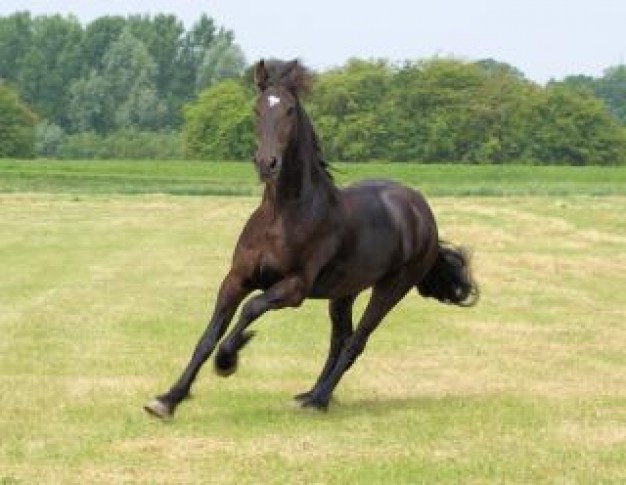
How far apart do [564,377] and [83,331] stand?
19.7 feet

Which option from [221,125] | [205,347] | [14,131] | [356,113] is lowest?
[14,131]

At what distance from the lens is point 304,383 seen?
11805 millimetres

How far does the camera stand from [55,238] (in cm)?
3281

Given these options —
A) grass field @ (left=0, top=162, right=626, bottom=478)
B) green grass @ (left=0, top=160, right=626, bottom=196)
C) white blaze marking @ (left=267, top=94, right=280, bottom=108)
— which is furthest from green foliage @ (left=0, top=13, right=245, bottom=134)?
white blaze marking @ (left=267, top=94, right=280, bottom=108)

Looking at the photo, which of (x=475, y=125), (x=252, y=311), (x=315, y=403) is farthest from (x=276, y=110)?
(x=475, y=125)

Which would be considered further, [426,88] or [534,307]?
[426,88]

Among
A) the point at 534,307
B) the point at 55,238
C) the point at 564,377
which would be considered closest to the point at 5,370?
the point at 564,377

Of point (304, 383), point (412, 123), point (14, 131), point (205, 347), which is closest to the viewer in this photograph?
point (205, 347)

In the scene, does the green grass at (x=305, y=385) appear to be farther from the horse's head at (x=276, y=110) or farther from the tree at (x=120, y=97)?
the tree at (x=120, y=97)

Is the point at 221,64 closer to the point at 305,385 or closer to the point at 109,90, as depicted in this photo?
the point at 109,90

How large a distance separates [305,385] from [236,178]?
75.7 m

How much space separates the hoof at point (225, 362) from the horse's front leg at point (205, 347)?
0.27 ft

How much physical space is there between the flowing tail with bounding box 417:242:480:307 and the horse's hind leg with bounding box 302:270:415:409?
754 mm

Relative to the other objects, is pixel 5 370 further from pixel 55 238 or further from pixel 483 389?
pixel 55 238
